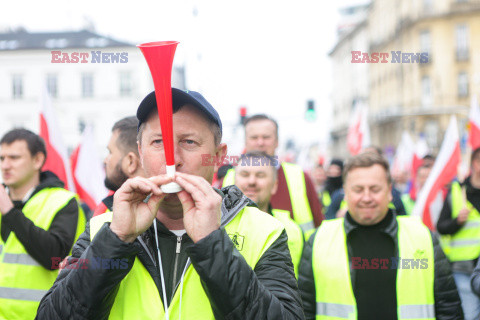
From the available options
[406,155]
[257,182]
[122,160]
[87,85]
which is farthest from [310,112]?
[87,85]

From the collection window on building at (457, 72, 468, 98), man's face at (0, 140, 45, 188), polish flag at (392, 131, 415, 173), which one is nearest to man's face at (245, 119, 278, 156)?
man's face at (0, 140, 45, 188)

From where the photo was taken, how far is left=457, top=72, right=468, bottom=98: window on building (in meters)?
47.7

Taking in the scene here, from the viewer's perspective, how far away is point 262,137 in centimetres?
539

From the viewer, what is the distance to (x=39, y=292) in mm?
3709

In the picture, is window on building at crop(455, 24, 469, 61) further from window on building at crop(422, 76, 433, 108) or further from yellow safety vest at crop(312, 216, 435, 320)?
yellow safety vest at crop(312, 216, 435, 320)

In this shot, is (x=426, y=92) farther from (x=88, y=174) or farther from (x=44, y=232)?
(x=44, y=232)

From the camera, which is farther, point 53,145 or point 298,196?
point 53,145

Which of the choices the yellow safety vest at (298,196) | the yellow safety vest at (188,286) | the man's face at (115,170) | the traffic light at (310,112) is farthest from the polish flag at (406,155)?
the yellow safety vest at (188,286)

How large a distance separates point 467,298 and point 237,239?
11.7ft

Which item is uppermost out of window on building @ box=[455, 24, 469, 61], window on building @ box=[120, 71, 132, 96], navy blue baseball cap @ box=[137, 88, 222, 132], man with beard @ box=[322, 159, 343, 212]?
window on building @ box=[455, 24, 469, 61]

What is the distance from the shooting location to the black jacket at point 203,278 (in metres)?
1.83

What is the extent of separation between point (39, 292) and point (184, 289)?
2080 millimetres

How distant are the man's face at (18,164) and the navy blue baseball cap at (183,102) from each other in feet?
7.45

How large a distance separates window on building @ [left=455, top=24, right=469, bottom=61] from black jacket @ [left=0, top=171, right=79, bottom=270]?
49.4m
